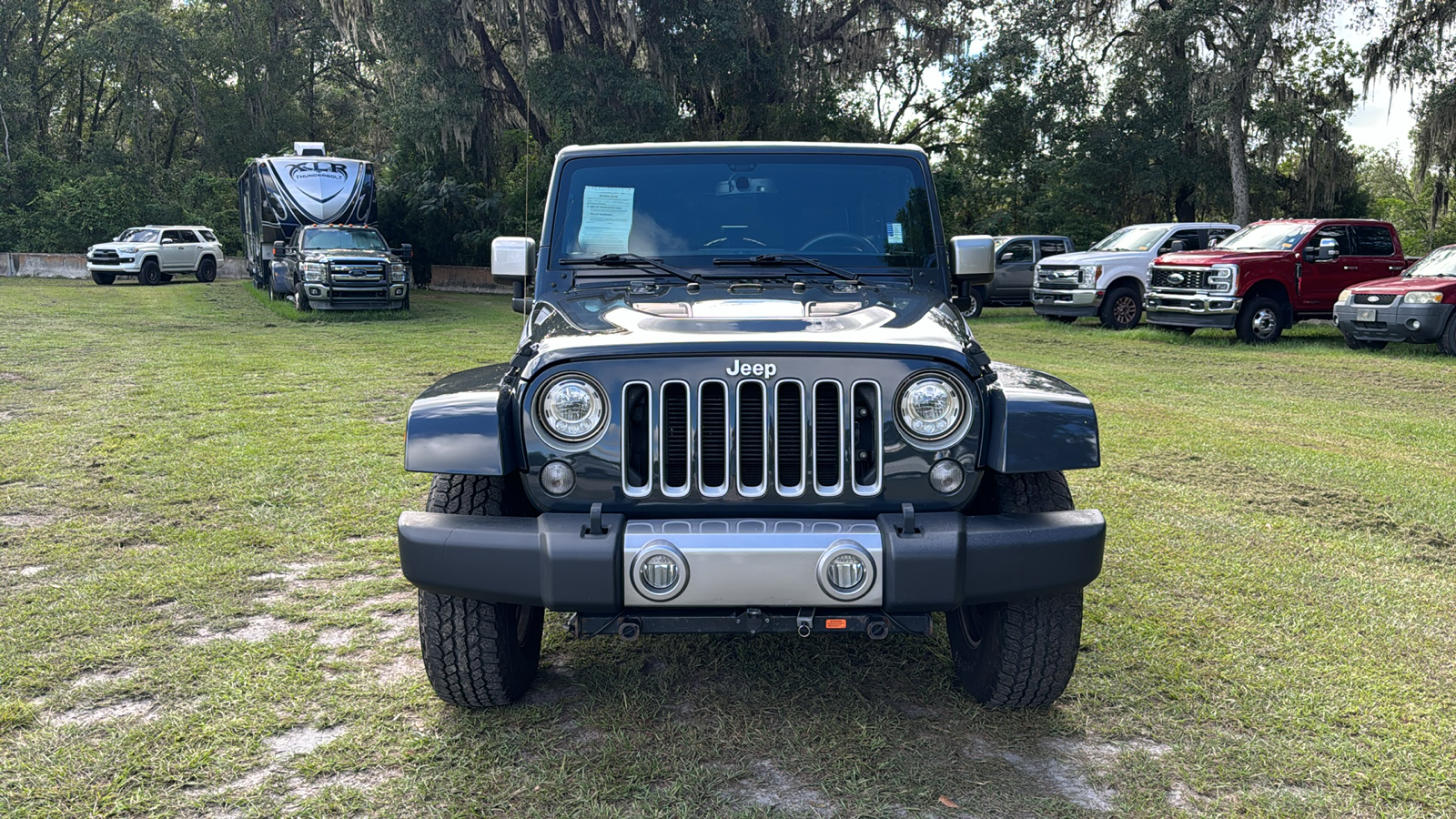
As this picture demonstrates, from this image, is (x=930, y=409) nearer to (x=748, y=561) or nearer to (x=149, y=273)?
(x=748, y=561)

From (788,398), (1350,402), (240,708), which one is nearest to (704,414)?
(788,398)

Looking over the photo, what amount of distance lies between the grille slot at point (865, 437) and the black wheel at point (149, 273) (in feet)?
98.3

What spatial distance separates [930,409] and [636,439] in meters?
0.82

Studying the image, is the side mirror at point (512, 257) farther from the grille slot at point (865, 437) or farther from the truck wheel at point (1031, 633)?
the truck wheel at point (1031, 633)

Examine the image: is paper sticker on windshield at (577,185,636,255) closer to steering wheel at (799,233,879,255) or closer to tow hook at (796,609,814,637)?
steering wheel at (799,233,879,255)

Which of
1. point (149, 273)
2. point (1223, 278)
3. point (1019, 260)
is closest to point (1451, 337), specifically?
point (1223, 278)

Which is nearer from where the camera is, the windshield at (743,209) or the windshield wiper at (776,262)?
the windshield wiper at (776,262)

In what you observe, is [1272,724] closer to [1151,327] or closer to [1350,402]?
[1350,402]

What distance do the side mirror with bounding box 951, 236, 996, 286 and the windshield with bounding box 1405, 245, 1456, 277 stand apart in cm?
1308

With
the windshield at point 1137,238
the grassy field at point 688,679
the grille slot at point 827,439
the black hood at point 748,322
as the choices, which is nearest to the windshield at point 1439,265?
the windshield at point 1137,238

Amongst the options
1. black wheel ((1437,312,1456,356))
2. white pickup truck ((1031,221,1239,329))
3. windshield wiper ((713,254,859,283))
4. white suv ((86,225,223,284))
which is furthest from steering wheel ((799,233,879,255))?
white suv ((86,225,223,284))

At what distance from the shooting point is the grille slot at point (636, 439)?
10.2ft

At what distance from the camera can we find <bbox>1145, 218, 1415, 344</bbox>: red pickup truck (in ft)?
52.4

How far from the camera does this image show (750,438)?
313 centimetres
